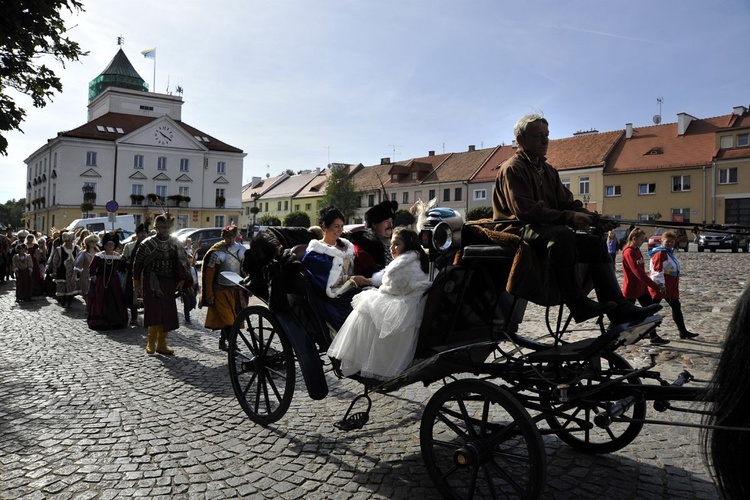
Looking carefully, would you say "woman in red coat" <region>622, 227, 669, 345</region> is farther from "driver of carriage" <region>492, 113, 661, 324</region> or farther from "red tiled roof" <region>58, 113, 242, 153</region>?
"red tiled roof" <region>58, 113, 242, 153</region>

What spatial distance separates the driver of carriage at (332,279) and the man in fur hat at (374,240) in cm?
10

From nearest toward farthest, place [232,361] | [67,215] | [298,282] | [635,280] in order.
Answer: [298,282] → [232,361] → [635,280] → [67,215]

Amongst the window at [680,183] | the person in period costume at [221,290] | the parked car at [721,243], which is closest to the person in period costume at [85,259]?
the person in period costume at [221,290]

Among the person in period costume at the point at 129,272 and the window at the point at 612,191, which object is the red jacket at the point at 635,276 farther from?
the window at the point at 612,191

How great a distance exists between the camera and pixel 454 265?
3.64m

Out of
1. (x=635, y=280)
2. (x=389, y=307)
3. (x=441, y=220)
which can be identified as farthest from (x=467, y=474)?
(x=635, y=280)

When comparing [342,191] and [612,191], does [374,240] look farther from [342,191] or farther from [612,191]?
[342,191]

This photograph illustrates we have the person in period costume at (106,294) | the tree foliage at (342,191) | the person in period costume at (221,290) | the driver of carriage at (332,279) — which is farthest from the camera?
the tree foliage at (342,191)

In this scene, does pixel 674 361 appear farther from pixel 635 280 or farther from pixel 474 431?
pixel 474 431

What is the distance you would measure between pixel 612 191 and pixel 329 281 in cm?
4625

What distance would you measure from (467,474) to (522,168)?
6.64ft

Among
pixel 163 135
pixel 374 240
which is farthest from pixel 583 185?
pixel 374 240

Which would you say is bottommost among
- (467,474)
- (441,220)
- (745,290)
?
(467,474)

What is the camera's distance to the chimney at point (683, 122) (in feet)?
148
